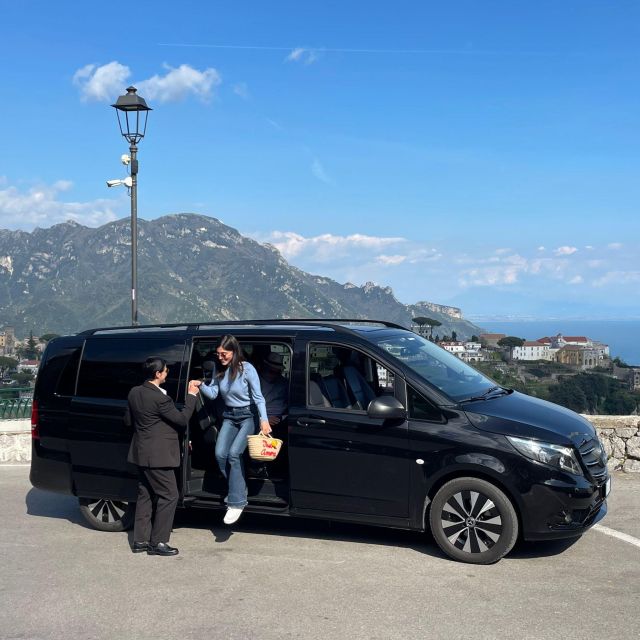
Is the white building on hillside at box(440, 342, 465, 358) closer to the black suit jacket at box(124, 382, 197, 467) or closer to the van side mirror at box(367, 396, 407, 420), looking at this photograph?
the van side mirror at box(367, 396, 407, 420)

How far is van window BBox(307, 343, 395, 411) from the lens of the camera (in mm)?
6652

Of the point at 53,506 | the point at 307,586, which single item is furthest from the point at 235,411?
the point at 53,506

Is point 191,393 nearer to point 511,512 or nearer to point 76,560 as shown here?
point 76,560

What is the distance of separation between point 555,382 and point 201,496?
8.98 m

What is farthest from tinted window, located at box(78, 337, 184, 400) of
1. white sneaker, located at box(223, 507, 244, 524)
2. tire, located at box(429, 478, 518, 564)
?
tire, located at box(429, 478, 518, 564)

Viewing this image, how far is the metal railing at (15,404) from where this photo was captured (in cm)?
1251

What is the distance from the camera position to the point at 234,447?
262 inches

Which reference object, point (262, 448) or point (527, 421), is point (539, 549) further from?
point (262, 448)

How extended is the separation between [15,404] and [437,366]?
832 cm

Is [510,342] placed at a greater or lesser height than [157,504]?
greater

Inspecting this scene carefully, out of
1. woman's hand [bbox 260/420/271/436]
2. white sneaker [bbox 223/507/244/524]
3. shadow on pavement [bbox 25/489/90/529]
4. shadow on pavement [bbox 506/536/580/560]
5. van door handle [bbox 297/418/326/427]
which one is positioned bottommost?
shadow on pavement [bbox 25/489/90/529]

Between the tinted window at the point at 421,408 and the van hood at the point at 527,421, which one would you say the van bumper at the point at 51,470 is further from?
the van hood at the point at 527,421

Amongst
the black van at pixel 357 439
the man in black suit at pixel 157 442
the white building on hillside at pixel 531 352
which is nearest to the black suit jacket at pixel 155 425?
the man in black suit at pixel 157 442

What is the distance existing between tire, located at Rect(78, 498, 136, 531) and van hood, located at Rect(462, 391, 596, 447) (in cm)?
349
